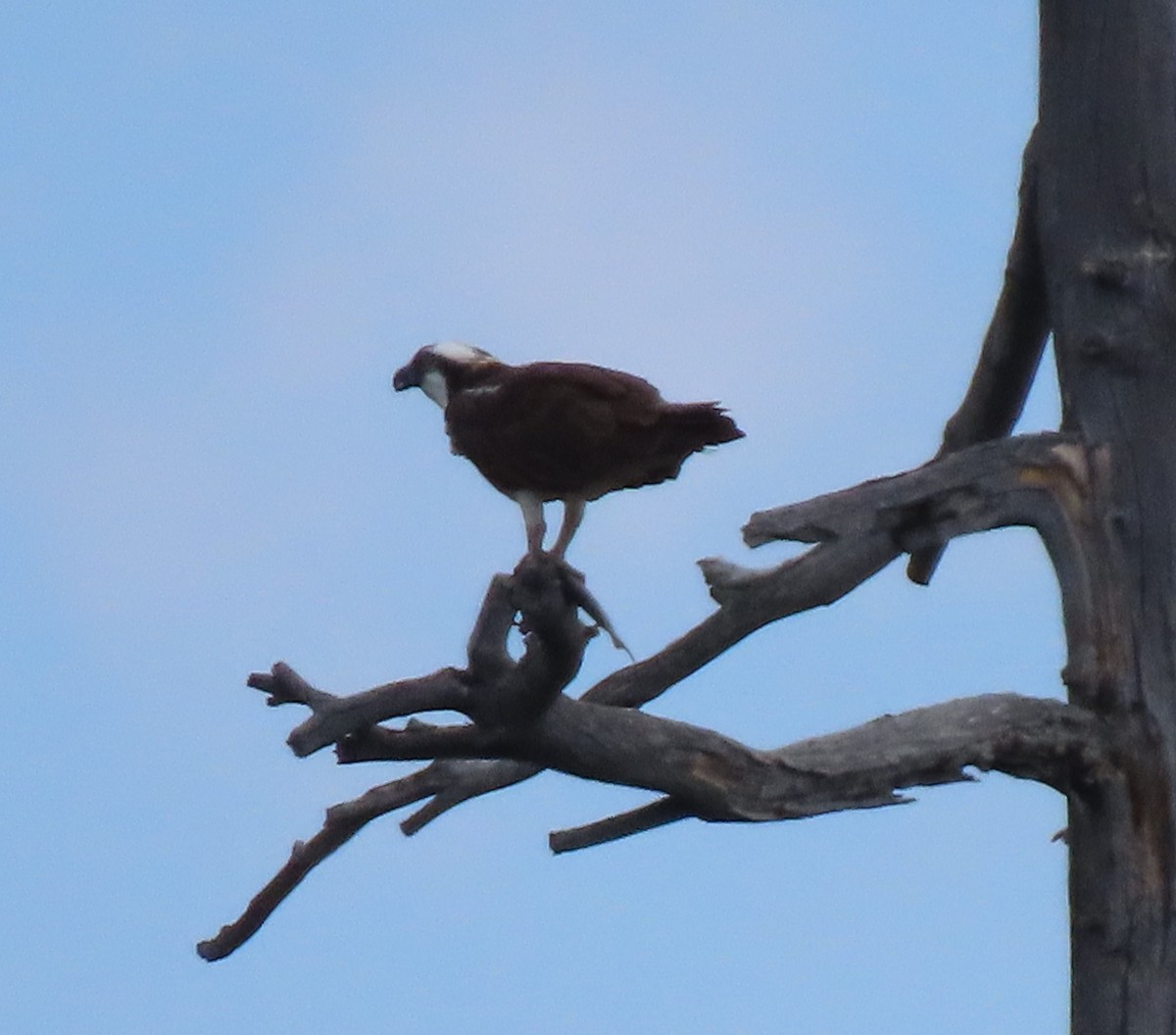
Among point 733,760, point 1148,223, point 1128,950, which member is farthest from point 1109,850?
point 1148,223

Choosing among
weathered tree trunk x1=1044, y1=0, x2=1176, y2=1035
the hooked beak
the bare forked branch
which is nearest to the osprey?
the bare forked branch

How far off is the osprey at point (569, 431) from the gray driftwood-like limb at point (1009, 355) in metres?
1.27

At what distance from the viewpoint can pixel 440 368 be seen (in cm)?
500

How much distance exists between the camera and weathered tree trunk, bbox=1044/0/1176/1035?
4.68m

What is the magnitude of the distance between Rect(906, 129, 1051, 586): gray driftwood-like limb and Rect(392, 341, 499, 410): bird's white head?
54.8 inches

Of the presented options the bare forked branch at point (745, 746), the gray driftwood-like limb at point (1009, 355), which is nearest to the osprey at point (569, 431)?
the bare forked branch at point (745, 746)

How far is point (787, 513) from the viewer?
186 inches

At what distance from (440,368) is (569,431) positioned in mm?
769

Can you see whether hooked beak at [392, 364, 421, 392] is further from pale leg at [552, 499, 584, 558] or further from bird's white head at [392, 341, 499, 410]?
pale leg at [552, 499, 584, 558]

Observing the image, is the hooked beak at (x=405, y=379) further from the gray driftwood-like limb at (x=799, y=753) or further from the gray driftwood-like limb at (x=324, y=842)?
the gray driftwood-like limb at (x=799, y=753)

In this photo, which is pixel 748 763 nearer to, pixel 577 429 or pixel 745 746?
pixel 745 746

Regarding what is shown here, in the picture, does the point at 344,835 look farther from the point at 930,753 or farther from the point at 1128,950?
the point at 1128,950

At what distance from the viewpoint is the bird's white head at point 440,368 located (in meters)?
4.88

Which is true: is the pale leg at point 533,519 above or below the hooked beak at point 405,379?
below
